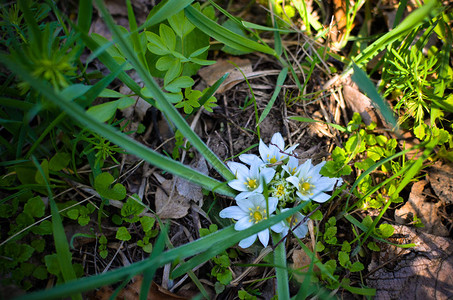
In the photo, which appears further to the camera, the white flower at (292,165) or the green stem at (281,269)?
the white flower at (292,165)

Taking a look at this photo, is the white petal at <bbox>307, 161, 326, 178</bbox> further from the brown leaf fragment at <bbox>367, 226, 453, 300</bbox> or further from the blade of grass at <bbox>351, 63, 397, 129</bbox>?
the brown leaf fragment at <bbox>367, 226, 453, 300</bbox>

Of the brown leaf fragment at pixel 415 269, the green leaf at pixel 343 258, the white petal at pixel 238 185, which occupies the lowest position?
the brown leaf fragment at pixel 415 269

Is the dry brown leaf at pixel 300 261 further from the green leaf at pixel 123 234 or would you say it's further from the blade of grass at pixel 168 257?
the green leaf at pixel 123 234

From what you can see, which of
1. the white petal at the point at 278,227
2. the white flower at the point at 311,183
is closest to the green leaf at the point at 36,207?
the white petal at the point at 278,227

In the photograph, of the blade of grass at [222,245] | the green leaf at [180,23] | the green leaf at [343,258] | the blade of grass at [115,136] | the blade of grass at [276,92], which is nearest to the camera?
the blade of grass at [115,136]

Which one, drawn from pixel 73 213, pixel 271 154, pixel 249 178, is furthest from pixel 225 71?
pixel 73 213

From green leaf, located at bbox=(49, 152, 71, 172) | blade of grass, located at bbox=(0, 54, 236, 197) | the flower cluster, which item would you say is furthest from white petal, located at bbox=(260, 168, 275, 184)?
green leaf, located at bbox=(49, 152, 71, 172)

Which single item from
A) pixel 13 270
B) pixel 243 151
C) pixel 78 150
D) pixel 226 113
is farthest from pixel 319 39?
pixel 13 270
